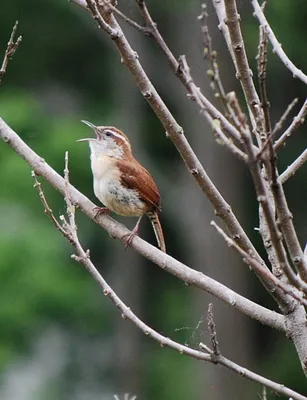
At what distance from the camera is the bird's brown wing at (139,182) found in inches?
205

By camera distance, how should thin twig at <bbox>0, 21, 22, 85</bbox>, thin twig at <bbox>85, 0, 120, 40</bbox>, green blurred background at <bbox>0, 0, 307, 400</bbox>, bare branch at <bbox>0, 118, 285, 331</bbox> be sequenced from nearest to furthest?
1. thin twig at <bbox>85, 0, 120, 40</bbox>
2. bare branch at <bbox>0, 118, 285, 331</bbox>
3. thin twig at <bbox>0, 21, 22, 85</bbox>
4. green blurred background at <bbox>0, 0, 307, 400</bbox>

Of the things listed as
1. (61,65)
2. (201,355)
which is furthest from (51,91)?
(201,355)

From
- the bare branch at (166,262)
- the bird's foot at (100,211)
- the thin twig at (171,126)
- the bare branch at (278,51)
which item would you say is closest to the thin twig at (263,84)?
the thin twig at (171,126)

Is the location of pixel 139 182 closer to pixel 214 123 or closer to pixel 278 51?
pixel 278 51

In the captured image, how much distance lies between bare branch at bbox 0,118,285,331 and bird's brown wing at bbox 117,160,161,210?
82 cm

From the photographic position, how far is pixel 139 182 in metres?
5.22

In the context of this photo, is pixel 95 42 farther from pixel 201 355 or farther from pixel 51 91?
pixel 201 355

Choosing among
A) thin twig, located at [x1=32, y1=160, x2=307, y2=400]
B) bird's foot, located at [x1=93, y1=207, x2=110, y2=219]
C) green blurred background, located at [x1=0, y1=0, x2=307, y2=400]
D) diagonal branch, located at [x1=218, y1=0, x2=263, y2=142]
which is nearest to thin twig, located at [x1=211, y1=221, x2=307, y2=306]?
thin twig, located at [x1=32, y1=160, x2=307, y2=400]

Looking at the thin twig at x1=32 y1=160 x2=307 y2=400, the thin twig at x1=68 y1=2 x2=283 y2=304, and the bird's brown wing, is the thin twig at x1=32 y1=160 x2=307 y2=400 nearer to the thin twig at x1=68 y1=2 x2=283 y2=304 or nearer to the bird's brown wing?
the thin twig at x1=68 y1=2 x2=283 y2=304

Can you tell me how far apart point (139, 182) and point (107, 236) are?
786 cm

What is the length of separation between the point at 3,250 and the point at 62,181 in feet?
22.3

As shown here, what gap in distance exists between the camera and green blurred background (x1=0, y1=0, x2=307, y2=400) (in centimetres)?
1138

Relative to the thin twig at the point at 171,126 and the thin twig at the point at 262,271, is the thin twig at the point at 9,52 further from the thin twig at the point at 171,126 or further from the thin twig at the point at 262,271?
the thin twig at the point at 262,271

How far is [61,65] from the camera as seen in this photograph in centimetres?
1363
